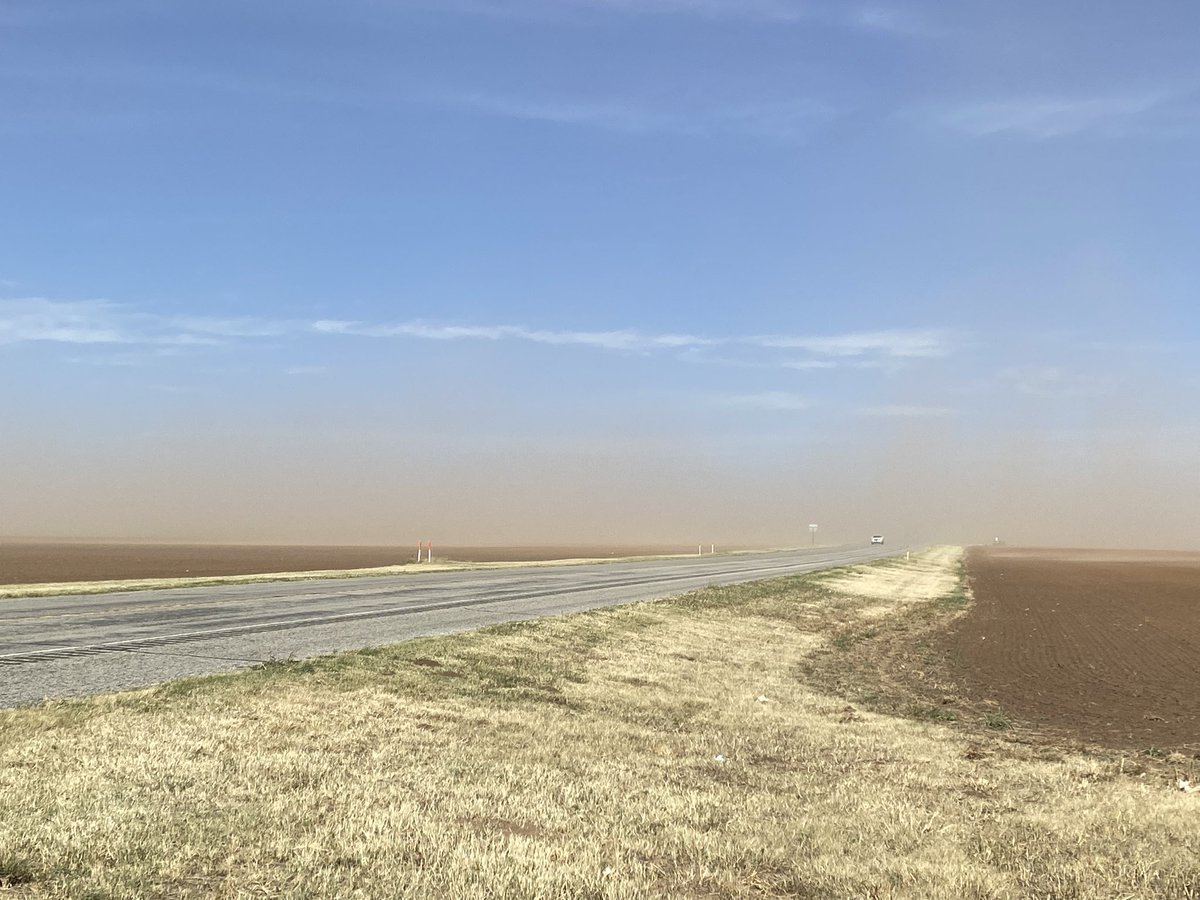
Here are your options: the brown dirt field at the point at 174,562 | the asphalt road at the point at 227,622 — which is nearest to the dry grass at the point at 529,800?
the asphalt road at the point at 227,622

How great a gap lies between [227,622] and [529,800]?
14.9m

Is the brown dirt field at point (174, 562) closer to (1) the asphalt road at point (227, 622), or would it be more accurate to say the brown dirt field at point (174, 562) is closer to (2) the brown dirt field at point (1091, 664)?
(1) the asphalt road at point (227, 622)

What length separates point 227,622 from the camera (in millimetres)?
20953

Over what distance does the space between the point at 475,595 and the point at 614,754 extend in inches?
827

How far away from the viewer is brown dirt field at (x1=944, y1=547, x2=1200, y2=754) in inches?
621

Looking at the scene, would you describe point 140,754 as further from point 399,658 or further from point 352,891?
point 399,658

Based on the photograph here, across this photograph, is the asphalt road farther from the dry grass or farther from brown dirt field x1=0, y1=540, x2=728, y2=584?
brown dirt field x1=0, y1=540, x2=728, y2=584

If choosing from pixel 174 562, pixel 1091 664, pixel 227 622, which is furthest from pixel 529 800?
pixel 174 562

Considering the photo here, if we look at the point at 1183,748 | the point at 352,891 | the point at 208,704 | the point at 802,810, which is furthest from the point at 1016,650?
the point at 352,891

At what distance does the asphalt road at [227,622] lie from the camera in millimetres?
13836

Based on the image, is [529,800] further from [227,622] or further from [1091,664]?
[1091,664]

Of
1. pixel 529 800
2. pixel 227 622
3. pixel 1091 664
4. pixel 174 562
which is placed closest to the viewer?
pixel 529 800

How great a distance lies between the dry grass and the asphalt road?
194 cm

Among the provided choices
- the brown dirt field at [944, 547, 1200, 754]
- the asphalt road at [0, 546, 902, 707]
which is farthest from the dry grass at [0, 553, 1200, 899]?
the brown dirt field at [944, 547, 1200, 754]
